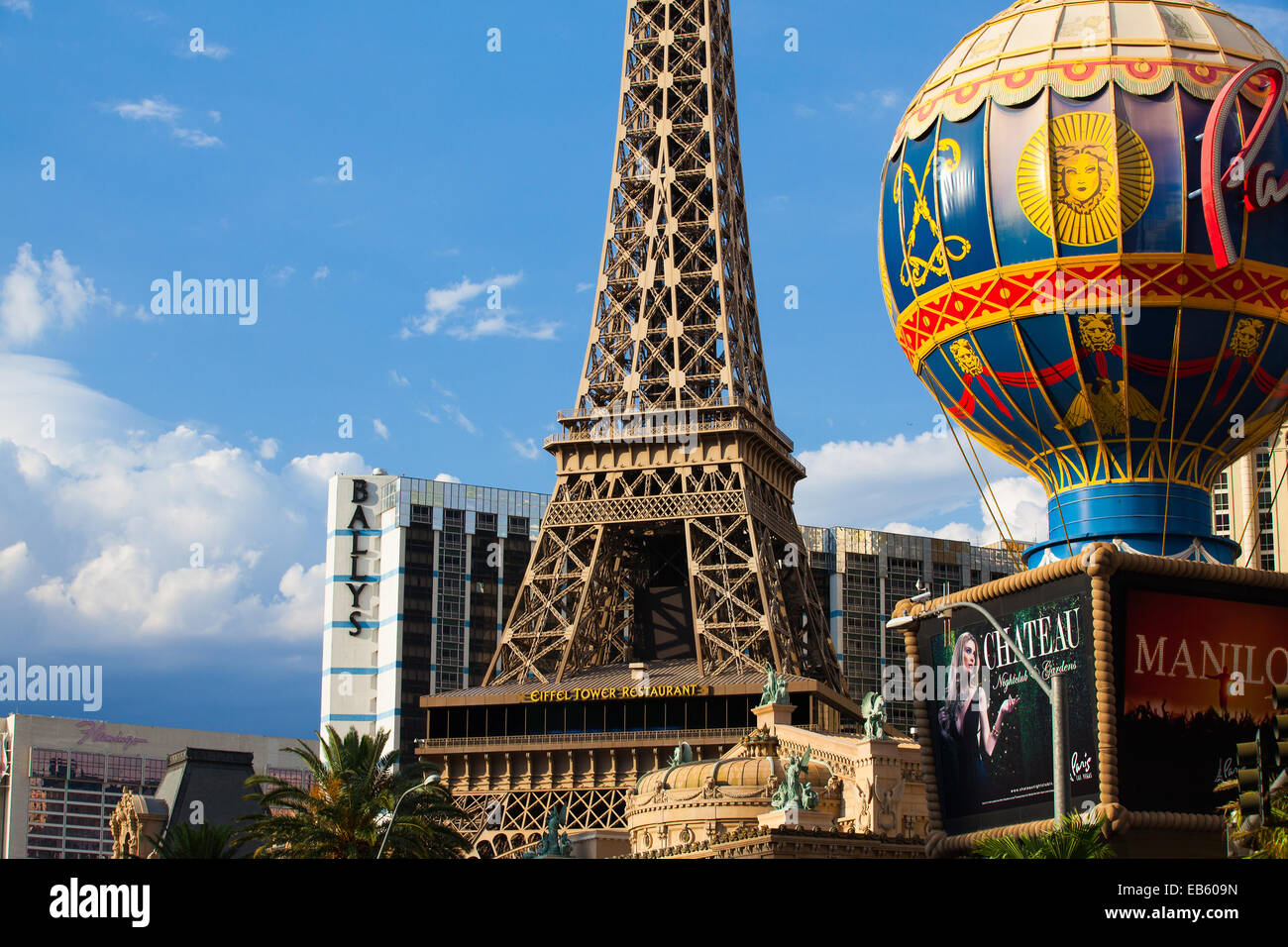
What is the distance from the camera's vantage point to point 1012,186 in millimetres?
52000

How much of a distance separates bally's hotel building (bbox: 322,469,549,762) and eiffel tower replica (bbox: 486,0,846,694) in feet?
128

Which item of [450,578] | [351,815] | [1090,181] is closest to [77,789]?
[450,578]

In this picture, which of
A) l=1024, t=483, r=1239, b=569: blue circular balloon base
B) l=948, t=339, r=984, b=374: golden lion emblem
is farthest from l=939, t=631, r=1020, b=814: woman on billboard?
l=948, t=339, r=984, b=374: golden lion emblem

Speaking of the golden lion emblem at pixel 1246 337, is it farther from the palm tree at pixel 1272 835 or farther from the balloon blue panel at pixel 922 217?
the palm tree at pixel 1272 835

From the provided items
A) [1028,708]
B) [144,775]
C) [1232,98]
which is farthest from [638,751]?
[144,775]

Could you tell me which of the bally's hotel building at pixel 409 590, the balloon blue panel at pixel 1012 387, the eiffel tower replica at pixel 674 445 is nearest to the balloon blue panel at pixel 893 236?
the balloon blue panel at pixel 1012 387

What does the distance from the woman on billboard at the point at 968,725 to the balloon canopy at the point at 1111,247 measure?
403 centimetres

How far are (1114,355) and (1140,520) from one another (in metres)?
4.82

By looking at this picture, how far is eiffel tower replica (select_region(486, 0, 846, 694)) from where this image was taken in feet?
314

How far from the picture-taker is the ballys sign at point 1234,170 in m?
50.5

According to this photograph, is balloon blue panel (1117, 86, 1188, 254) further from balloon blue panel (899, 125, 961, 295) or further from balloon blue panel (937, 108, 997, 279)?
balloon blue panel (899, 125, 961, 295)

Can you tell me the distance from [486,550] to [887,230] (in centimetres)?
9258
